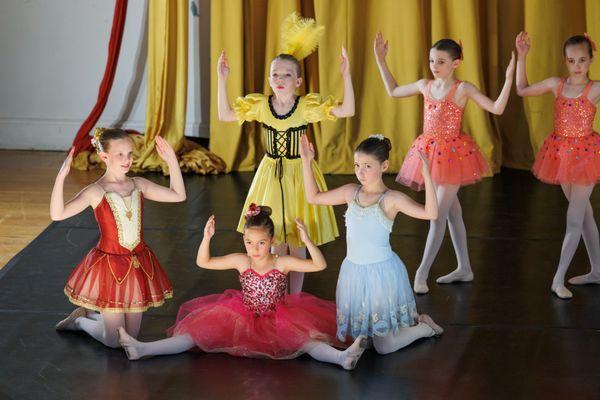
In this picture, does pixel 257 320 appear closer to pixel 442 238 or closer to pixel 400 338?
pixel 400 338

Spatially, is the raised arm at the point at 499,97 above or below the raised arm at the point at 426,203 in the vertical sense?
above

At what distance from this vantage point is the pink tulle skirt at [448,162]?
464cm

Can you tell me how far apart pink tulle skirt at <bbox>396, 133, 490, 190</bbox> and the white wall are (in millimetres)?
→ 3046

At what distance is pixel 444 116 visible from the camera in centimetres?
465

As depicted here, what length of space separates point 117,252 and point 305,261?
713 mm

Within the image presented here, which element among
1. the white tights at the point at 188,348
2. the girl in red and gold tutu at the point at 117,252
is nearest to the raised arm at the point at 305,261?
the white tights at the point at 188,348

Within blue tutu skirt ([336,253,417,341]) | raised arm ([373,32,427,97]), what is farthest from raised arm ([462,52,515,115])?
blue tutu skirt ([336,253,417,341])

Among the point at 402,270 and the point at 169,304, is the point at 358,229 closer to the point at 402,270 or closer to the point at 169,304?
the point at 402,270

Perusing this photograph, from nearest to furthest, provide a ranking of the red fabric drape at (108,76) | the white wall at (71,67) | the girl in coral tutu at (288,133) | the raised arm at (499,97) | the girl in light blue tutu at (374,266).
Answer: the girl in light blue tutu at (374,266) < the girl in coral tutu at (288,133) < the raised arm at (499,97) < the red fabric drape at (108,76) < the white wall at (71,67)

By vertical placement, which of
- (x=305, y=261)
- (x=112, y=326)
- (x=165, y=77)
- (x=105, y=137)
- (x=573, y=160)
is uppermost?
(x=165, y=77)

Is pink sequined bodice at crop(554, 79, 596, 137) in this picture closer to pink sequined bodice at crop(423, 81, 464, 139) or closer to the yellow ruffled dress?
pink sequined bodice at crop(423, 81, 464, 139)

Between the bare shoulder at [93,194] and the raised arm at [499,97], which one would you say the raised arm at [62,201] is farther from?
the raised arm at [499,97]

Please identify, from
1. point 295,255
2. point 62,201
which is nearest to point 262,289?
point 295,255

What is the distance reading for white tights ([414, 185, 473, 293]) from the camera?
4.65 m
